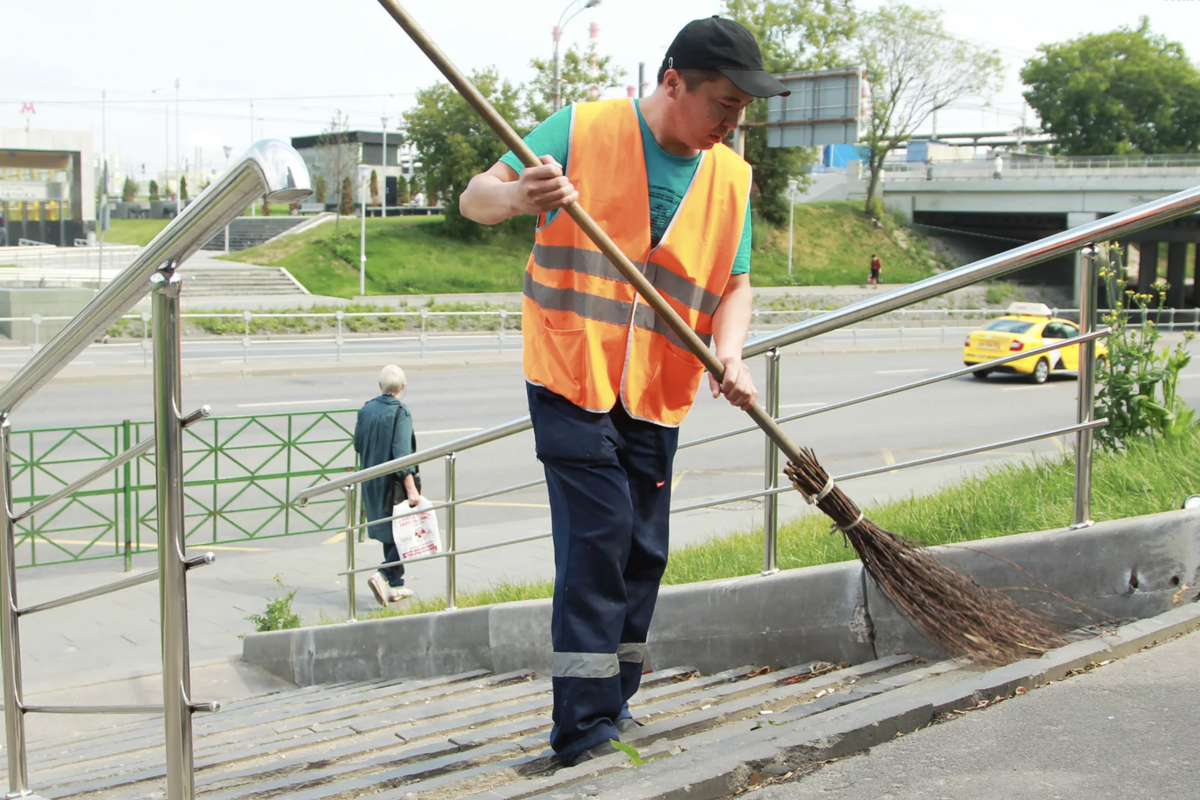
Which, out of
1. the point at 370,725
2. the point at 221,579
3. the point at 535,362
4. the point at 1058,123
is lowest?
the point at 221,579

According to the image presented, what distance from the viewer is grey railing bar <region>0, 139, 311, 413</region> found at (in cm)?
208

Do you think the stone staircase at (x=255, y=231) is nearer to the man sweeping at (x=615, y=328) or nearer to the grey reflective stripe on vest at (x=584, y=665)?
the man sweeping at (x=615, y=328)

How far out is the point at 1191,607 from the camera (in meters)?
3.40

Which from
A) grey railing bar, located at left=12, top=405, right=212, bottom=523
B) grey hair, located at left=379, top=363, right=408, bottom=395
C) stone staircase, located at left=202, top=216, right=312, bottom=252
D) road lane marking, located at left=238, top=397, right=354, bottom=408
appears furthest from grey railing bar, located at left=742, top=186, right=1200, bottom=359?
stone staircase, located at left=202, top=216, right=312, bottom=252

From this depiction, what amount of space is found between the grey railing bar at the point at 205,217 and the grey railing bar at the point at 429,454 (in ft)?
6.37

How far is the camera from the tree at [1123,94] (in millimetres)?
69625

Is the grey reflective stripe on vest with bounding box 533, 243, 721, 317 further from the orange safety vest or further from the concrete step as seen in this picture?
the concrete step

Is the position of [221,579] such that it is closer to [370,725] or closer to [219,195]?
[370,725]

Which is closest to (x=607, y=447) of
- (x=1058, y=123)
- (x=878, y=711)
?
(x=878, y=711)

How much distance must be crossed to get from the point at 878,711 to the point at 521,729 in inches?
41.2

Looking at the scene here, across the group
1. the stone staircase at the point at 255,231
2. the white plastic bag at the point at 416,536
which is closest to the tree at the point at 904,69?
the stone staircase at the point at 255,231

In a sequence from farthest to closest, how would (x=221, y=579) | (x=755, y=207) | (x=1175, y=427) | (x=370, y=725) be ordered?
(x=755, y=207) < (x=221, y=579) < (x=1175, y=427) < (x=370, y=725)

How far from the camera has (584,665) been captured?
9.19 ft

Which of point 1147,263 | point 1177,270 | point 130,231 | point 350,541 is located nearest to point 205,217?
point 350,541
